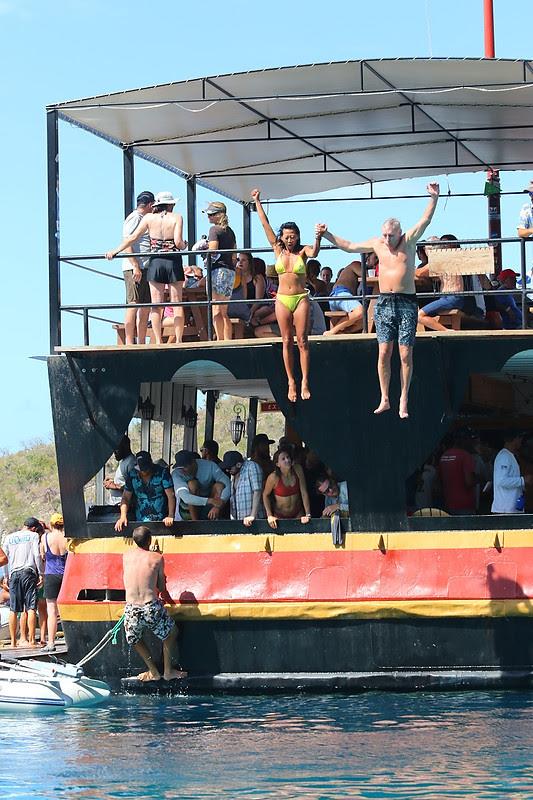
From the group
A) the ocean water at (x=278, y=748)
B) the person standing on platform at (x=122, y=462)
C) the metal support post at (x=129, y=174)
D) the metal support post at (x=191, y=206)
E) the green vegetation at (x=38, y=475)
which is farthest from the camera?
the green vegetation at (x=38, y=475)

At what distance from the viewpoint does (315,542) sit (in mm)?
15344

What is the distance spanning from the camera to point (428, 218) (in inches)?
559

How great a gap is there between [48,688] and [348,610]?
2.86 metres

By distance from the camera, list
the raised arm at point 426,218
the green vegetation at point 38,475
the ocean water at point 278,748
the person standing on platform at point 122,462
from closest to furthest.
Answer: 1. the ocean water at point 278,748
2. the raised arm at point 426,218
3. the person standing on platform at point 122,462
4. the green vegetation at point 38,475

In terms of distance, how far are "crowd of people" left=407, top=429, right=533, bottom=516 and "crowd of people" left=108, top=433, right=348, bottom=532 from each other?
3.09 ft

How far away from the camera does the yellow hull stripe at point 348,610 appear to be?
1481 centimetres

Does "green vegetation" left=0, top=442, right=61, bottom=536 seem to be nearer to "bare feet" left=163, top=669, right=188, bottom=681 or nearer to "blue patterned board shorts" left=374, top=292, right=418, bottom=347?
"bare feet" left=163, top=669, right=188, bottom=681

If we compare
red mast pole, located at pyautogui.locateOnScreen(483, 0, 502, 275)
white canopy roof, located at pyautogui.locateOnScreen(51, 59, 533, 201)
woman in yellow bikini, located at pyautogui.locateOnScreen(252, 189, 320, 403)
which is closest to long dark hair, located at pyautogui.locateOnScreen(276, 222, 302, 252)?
woman in yellow bikini, located at pyautogui.locateOnScreen(252, 189, 320, 403)

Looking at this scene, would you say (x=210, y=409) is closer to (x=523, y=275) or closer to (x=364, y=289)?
(x=364, y=289)

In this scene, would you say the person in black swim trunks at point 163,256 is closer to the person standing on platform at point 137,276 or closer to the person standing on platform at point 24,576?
the person standing on platform at point 137,276

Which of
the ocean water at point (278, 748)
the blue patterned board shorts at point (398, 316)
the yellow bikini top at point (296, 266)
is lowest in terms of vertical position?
the ocean water at point (278, 748)

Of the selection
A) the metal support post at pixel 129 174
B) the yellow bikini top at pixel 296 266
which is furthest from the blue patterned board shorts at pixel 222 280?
the metal support post at pixel 129 174

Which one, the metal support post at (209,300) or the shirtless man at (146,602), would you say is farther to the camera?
the metal support post at (209,300)

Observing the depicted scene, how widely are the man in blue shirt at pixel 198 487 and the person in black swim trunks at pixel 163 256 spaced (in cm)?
128
